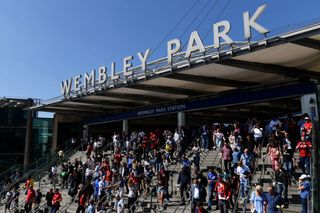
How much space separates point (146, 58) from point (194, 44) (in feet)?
13.2

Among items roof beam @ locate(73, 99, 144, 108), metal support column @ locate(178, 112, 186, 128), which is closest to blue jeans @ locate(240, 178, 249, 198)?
metal support column @ locate(178, 112, 186, 128)

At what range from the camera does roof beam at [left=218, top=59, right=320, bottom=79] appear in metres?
17.1

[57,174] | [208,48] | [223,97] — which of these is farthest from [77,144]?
[208,48]

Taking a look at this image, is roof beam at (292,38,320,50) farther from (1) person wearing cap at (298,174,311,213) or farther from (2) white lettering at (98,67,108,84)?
(2) white lettering at (98,67,108,84)

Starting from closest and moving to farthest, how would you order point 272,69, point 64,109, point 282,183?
point 282,183
point 272,69
point 64,109

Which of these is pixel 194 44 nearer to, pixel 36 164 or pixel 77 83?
pixel 77 83

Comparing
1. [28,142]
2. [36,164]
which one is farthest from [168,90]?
[28,142]

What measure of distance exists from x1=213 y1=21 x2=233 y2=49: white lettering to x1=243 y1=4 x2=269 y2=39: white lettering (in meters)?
0.87

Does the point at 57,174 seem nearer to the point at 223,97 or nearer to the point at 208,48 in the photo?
the point at 223,97

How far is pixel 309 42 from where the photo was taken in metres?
14.5

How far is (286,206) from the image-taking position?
39.1ft

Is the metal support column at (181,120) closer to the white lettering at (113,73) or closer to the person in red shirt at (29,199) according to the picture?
the white lettering at (113,73)

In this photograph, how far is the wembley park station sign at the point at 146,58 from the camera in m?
15.4

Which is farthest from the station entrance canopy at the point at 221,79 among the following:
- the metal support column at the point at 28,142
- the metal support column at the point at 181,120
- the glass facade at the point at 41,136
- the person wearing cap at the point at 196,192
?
the glass facade at the point at 41,136
